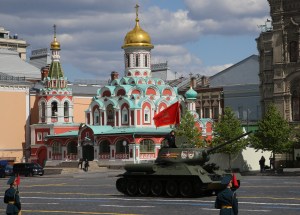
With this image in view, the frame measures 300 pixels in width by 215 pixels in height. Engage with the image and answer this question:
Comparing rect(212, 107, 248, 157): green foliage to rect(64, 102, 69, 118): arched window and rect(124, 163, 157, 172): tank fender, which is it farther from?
rect(124, 163, 157, 172): tank fender

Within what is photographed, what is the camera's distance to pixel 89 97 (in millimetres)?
89875

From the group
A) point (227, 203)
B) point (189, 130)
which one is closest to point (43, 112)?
point (189, 130)

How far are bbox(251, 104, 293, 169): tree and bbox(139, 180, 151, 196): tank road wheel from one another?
25.4 meters

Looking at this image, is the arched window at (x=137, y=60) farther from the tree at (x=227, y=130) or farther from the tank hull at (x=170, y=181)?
the tank hull at (x=170, y=181)

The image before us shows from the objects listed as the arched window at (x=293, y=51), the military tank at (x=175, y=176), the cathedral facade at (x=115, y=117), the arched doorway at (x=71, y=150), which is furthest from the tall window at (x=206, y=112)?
the military tank at (x=175, y=176)

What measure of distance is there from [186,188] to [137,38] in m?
50.6

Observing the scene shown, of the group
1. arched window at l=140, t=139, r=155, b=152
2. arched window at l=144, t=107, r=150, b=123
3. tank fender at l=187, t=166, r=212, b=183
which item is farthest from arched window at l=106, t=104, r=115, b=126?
tank fender at l=187, t=166, r=212, b=183

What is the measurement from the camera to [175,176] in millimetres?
28531

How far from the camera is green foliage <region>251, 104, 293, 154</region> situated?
175ft

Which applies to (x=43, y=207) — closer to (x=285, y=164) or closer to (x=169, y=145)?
(x=169, y=145)

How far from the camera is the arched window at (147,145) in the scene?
7131cm

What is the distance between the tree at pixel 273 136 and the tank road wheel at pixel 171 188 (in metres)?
25.8

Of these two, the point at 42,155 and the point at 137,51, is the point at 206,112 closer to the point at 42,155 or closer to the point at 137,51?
the point at 137,51

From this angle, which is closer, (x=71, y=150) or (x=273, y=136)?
(x=273, y=136)
